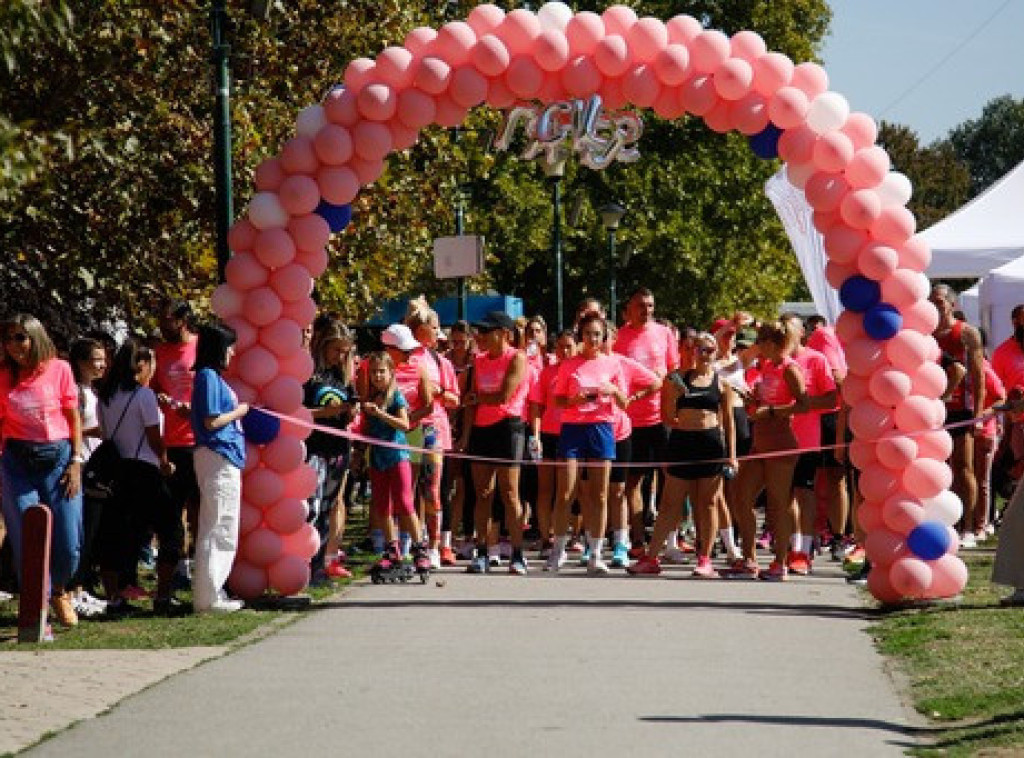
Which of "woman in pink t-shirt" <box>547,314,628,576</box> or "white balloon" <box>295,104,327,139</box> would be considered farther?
"woman in pink t-shirt" <box>547,314,628,576</box>

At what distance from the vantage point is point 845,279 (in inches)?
616

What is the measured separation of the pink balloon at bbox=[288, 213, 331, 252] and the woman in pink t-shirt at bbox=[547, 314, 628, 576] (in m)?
3.08

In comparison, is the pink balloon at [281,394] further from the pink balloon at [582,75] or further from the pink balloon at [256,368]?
the pink balloon at [582,75]

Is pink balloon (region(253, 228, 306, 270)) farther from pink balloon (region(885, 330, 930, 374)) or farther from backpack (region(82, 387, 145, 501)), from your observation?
pink balloon (region(885, 330, 930, 374))

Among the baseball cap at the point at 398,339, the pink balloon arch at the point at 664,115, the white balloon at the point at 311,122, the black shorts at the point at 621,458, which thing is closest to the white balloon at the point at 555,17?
the pink balloon arch at the point at 664,115

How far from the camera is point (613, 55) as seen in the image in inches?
618

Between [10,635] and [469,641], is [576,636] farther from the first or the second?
[10,635]

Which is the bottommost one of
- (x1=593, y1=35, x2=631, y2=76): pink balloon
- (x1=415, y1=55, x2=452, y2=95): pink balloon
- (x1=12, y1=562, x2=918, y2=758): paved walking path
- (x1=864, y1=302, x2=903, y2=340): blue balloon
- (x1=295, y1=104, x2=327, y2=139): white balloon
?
(x1=12, y1=562, x2=918, y2=758): paved walking path

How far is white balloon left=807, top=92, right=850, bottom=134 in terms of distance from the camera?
50.8 ft

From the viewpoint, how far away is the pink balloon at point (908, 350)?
15.4 metres

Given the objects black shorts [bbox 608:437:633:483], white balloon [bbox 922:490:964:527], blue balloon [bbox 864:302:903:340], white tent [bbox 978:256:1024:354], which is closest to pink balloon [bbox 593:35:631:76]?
blue balloon [bbox 864:302:903:340]

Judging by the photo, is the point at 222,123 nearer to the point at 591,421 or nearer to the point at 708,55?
the point at 591,421

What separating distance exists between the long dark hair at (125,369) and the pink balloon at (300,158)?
1.78m

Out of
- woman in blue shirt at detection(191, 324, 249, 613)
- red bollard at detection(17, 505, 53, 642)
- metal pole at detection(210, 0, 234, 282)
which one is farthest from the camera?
metal pole at detection(210, 0, 234, 282)
